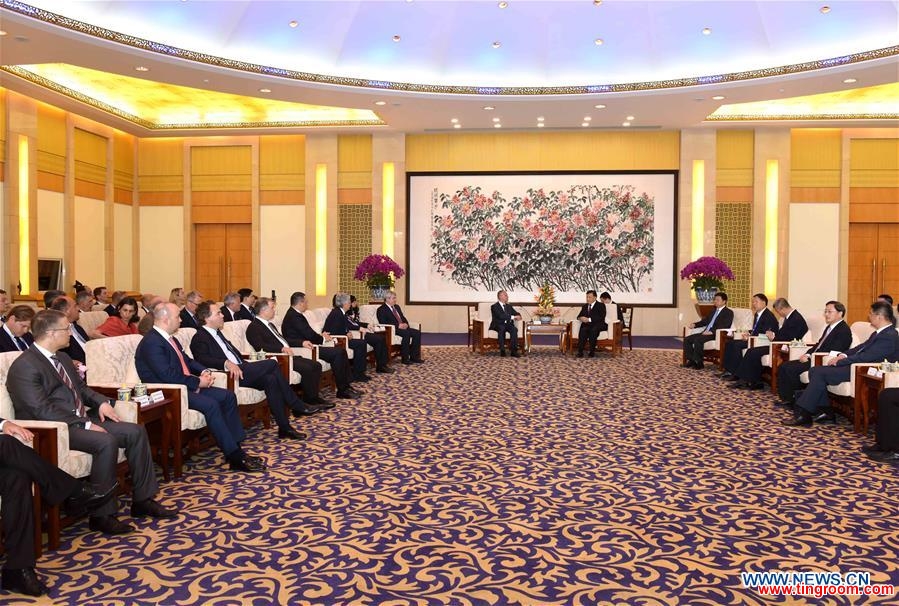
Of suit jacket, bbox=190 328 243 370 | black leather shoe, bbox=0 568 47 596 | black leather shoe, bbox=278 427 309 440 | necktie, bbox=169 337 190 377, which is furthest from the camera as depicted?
black leather shoe, bbox=278 427 309 440

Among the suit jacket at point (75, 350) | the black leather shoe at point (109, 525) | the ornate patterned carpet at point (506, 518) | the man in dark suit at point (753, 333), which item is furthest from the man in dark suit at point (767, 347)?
the suit jacket at point (75, 350)

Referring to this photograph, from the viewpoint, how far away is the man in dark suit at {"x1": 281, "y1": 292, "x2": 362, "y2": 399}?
8188 millimetres

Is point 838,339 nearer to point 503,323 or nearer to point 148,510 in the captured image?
point 503,323

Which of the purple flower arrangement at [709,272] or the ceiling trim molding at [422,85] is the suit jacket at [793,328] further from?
the purple flower arrangement at [709,272]

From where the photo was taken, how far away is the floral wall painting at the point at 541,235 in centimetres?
1535

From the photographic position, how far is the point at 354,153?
15.9 metres

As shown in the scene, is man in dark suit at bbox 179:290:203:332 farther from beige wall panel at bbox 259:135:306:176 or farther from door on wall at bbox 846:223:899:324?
door on wall at bbox 846:223:899:324

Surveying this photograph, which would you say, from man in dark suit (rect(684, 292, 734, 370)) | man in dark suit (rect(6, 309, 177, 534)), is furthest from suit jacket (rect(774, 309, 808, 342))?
man in dark suit (rect(6, 309, 177, 534))

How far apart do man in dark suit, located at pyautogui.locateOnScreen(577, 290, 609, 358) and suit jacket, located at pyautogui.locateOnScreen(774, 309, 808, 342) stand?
3685 millimetres

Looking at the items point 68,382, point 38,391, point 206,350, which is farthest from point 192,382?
point 38,391

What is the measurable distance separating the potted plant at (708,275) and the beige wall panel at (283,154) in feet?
28.9

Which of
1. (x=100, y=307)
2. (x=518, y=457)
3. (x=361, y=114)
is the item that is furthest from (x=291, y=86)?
(x=518, y=457)

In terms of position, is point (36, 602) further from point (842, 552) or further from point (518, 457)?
point (842, 552)

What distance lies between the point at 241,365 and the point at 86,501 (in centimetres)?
247
